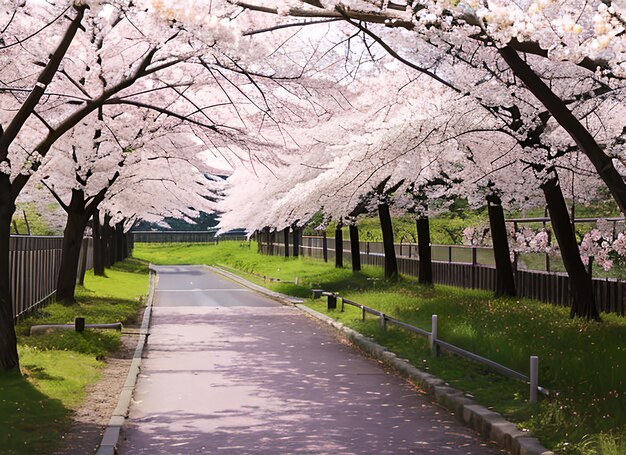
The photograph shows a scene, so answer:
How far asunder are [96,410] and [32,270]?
11982 mm

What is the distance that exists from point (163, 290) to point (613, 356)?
1127 inches

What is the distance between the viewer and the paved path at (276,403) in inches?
331

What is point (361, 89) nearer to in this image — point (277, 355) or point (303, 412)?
point (277, 355)

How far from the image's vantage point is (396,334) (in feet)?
54.9

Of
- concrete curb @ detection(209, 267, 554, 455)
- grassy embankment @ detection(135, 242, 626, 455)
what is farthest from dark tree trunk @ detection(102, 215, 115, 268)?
concrete curb @ detection(209, 267, 554, 455)

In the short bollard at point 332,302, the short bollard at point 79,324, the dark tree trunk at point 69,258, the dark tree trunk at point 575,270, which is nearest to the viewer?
the short bollard at point 79,324

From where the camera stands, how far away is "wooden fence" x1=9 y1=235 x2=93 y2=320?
725 inches

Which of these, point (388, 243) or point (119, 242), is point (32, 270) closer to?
point (388, 243)

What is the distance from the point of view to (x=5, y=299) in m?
11.9

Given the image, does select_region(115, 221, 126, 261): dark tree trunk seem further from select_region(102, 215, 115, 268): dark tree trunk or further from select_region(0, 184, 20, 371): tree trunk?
select_region(0, 184, 20, 371): tree trunk

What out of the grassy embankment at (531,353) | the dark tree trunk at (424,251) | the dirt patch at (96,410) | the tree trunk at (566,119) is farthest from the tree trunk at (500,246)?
the tree trunk at (566,119)

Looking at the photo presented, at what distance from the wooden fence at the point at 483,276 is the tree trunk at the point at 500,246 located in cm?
103

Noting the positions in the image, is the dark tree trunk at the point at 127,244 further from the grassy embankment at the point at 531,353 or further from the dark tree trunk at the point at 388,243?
the grassy embankment at the point at 531,353

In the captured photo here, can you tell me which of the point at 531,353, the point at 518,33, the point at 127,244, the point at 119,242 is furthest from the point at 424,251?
the point at 127,244
